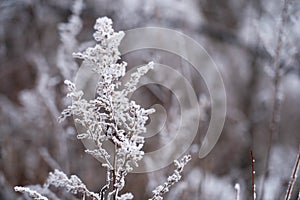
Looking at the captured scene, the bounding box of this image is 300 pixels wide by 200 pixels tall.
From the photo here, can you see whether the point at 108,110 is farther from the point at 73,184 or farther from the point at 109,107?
the point at 73,184

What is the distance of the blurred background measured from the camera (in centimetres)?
187

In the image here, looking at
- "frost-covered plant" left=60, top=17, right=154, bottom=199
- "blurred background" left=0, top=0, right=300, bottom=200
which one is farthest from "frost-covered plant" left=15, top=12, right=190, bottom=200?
"blurred background" left=0, top=0, right=300, bottom=200

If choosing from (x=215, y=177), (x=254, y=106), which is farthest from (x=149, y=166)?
(x=254, y=106)

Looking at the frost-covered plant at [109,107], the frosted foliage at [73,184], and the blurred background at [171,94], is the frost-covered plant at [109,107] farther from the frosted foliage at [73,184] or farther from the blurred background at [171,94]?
the blurred background at [171,94]

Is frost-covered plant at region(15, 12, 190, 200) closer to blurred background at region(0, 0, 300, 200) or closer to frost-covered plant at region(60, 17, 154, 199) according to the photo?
frost-covered plant at region(60, 17, 154, 199)

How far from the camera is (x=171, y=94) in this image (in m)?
1.93

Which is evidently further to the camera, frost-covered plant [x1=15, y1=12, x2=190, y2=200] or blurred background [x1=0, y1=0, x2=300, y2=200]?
blurred background [x1=0, y1=0, x2=300, y2=200]

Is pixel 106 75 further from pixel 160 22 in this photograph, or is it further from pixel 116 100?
pixel 160 22

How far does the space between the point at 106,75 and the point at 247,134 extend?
245 centimetres

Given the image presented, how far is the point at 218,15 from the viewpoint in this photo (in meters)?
4.16

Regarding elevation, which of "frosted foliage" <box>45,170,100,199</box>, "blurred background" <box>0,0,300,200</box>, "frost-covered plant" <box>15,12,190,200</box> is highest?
"blurred background" <box>0,0,300,200</box>

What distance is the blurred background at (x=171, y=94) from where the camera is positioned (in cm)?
→ 187

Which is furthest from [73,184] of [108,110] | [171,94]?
[171,94]

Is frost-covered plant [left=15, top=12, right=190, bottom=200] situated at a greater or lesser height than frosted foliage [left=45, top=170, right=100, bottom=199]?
greater
